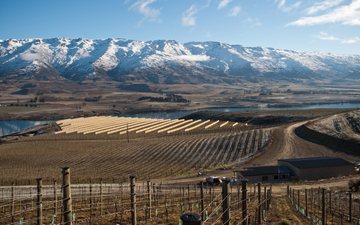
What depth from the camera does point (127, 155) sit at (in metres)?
59.8

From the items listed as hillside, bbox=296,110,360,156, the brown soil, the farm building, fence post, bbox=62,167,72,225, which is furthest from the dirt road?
fence post, bbox=62,167,72,225

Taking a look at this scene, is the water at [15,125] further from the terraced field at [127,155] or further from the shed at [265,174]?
the shed at [265,174]

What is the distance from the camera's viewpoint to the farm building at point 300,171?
1754 inches

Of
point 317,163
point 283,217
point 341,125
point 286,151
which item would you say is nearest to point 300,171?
point 317,163

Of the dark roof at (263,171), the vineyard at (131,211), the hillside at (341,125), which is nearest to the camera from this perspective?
the vineyard at (131,211)

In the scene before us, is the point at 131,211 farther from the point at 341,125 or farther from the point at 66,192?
the point at 341,125

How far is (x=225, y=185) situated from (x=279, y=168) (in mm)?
39292

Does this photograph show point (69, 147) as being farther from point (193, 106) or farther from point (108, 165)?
point (193, 106)

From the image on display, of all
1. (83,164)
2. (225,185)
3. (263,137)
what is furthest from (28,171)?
(225,185)

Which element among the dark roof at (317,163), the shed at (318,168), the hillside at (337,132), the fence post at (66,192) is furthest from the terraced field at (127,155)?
the fence post at (66,192)

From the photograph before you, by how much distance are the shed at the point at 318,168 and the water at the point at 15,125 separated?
88.9m

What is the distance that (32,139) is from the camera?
79.6 metres

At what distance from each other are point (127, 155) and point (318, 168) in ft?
81.5

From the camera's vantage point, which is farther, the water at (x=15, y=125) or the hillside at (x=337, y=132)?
the water at (x=15, y=125)
